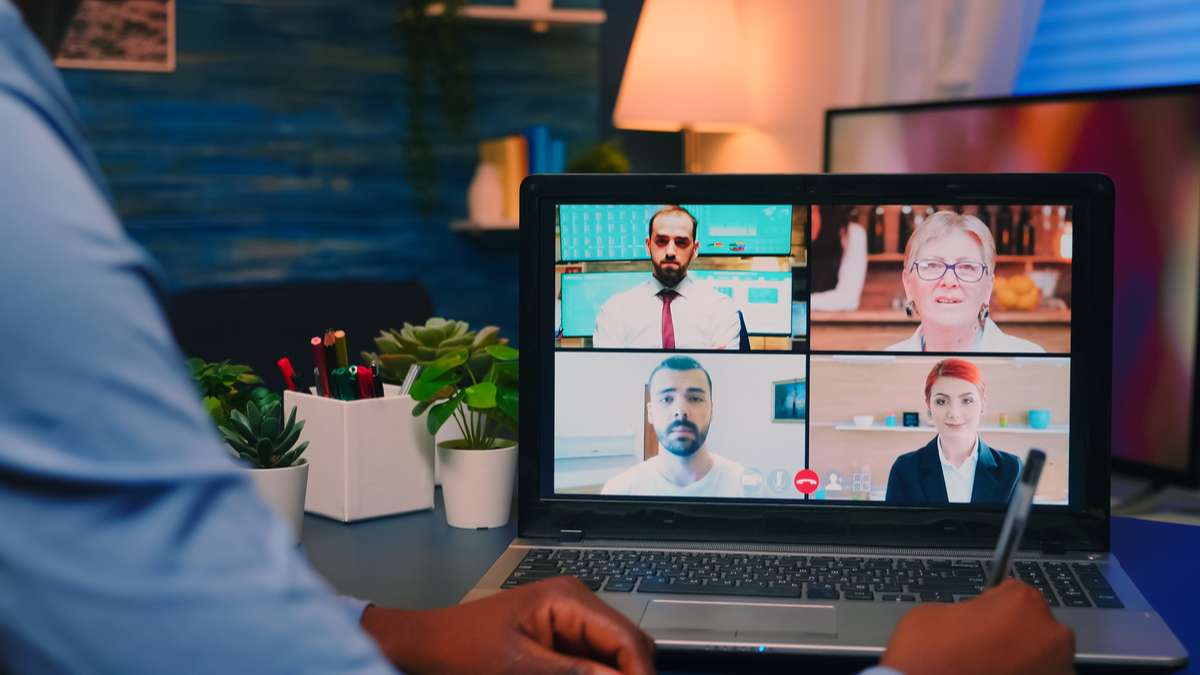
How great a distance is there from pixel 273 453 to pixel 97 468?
737mm

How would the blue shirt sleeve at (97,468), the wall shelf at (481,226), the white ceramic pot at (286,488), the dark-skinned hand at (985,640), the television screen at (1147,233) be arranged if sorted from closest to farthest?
1. the blue shirt sleeve at (97,468)
2. the dark-skinned hand at (985,640)
3. the white ceramic pot at (286,488)
4. the television screen at (1147,233)
5. the wall shelf at (481,226)

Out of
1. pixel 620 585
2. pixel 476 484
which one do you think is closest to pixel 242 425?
pixel 476 484

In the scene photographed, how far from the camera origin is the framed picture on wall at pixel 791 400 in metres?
0.99

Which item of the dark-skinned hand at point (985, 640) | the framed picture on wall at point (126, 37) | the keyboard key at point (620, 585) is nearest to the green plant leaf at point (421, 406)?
the keyboard key at point (620, 585)

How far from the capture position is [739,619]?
0.82 meters

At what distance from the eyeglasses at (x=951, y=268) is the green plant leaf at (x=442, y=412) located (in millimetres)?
439

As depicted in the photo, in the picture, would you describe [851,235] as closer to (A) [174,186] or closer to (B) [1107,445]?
(B) [1107,445]

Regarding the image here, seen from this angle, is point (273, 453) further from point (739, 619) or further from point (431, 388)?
point (739, 619)

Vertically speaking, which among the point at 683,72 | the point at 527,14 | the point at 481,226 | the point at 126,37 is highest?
the point at 527,14

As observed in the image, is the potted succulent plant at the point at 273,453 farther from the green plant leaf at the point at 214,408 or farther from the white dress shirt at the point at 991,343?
the white dress shirt at the point at 991,343

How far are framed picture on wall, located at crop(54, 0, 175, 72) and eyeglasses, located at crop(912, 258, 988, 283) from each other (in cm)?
279

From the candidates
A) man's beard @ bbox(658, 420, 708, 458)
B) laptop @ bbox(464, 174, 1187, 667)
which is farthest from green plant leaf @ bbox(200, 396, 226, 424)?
man's beard @ bbox(658, 420, 708, 458)

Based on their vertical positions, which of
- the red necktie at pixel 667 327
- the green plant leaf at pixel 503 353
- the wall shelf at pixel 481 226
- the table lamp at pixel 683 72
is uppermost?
the table lamp at pixel 683 72

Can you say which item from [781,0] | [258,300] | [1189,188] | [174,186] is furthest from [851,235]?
[174,186]
